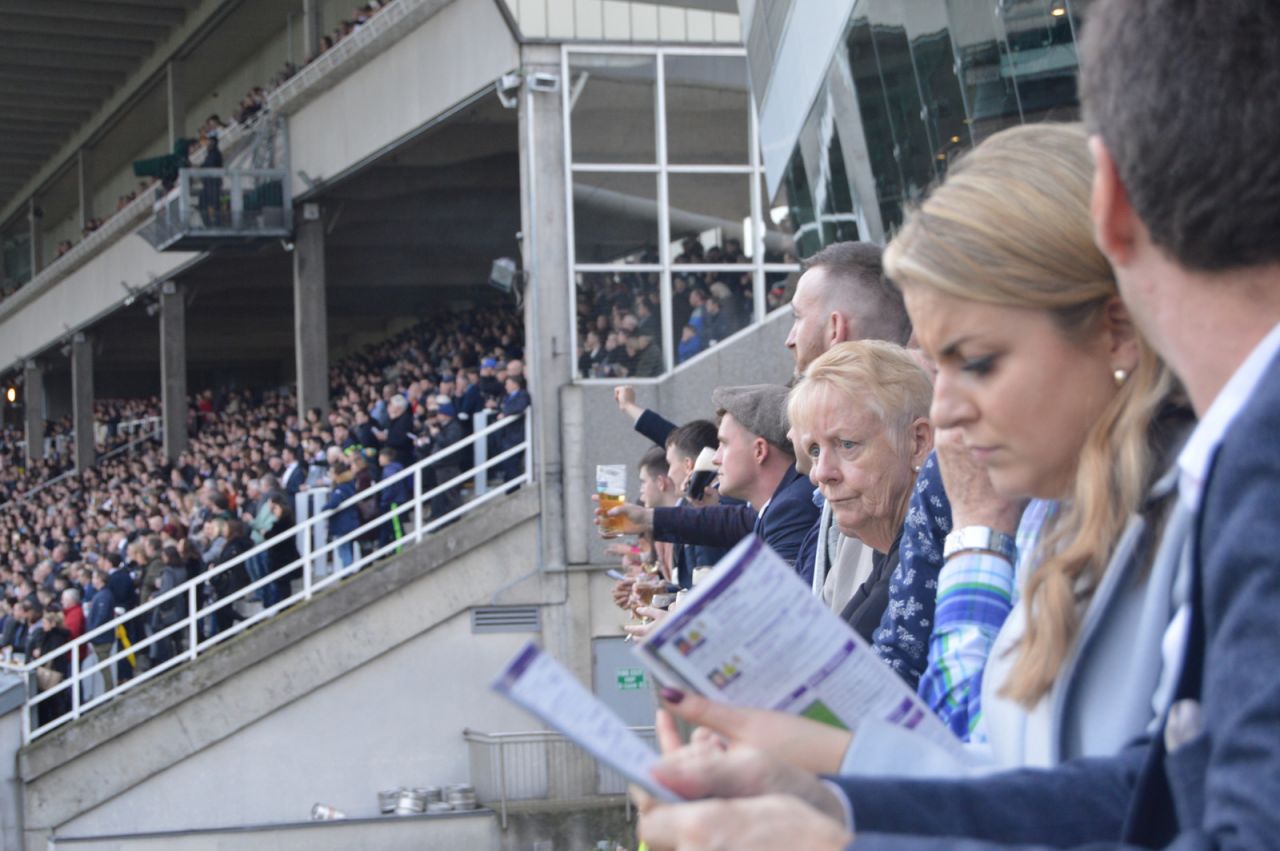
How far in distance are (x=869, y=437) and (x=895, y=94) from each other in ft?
21.9

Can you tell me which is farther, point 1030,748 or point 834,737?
point 1030,748

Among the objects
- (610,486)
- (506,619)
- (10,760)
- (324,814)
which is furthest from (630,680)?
(610,486)

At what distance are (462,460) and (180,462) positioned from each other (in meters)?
11.5

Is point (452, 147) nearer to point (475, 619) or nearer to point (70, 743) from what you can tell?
point (475, 619)

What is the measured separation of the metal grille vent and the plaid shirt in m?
14.5

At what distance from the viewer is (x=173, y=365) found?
2825 cm

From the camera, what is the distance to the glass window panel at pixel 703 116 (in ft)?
57.4

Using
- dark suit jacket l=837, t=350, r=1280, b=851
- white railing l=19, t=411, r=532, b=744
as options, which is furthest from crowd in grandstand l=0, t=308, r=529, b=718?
dark suit jacket l=837, t=350, r=1280, b=851

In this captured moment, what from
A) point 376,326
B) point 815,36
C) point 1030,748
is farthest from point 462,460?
point 376,326

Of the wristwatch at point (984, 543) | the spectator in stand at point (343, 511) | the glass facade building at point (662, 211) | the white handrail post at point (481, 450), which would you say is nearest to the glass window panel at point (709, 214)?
the glass facade building at point (662, 211)

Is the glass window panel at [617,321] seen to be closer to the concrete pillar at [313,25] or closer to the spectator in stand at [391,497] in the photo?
the spectator in stand at [391,497]

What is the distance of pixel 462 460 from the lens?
17.5 m

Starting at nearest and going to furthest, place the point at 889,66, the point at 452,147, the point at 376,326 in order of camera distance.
A: 1. the point at 889,66
2. the point at 452,147
3. the point at 376,326

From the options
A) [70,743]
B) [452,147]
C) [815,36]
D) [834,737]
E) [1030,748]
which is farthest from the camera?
[452,147]
